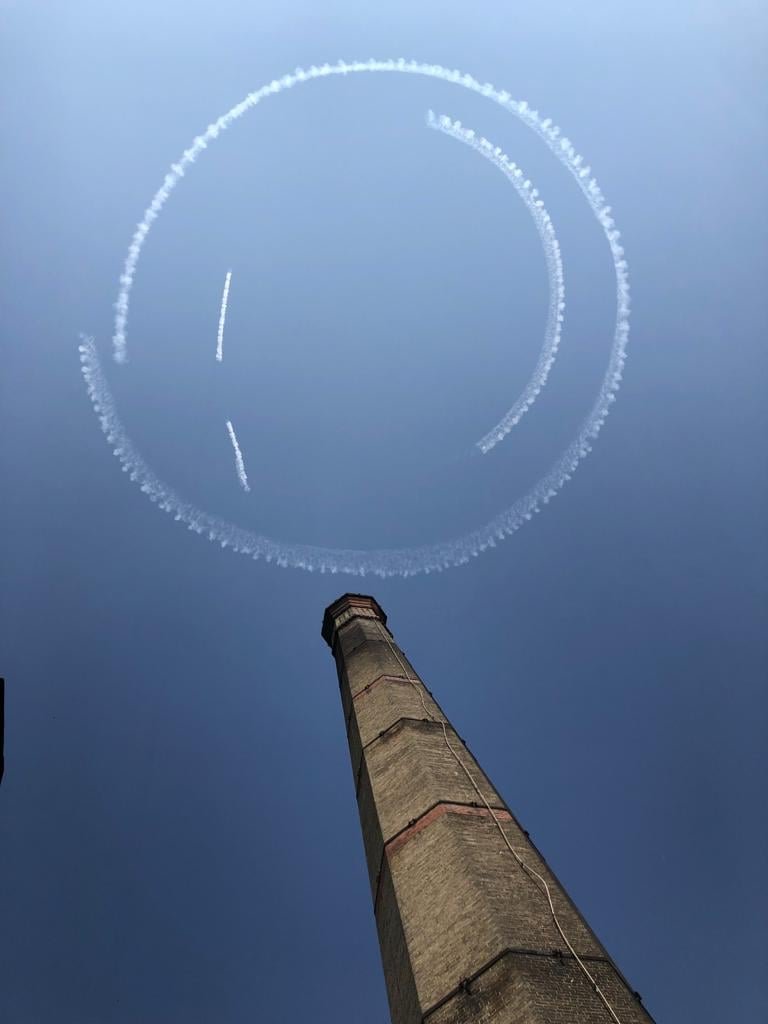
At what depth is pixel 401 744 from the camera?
35.8 ft

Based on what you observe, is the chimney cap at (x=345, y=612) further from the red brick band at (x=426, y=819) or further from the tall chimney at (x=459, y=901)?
the red brick band at (x=426, y=819)

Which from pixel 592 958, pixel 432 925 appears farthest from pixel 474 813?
pixel 592 958

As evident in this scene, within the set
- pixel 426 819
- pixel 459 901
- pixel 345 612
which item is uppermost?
pixel 345 612

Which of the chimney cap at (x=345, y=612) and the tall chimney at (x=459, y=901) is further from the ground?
the chimney cap at (x=345, y=612)

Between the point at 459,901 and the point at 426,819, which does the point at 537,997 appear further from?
the point at 426,819

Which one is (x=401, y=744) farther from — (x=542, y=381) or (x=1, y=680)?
(x=542, y=381)

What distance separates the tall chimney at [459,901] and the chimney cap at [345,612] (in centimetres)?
608

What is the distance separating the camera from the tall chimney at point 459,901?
611cm

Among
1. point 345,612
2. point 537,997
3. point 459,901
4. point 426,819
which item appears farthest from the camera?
point 345,612

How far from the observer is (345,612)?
1856 cm

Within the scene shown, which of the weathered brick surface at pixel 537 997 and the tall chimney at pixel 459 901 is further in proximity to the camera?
the tall chimney at pixel 459 901

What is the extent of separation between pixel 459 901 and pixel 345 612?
11447mm

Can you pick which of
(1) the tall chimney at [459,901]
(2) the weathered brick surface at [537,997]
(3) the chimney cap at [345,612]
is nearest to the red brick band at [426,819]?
(1) the tall chimney at [459,901]

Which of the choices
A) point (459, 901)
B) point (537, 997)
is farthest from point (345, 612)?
point (537, 997)
